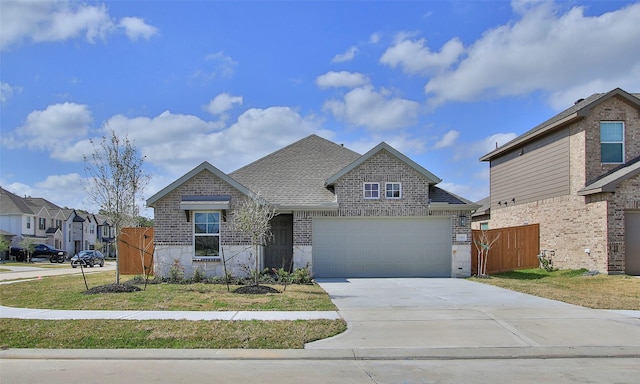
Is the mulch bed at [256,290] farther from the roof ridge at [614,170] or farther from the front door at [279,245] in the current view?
the roof ridge at [614,170]

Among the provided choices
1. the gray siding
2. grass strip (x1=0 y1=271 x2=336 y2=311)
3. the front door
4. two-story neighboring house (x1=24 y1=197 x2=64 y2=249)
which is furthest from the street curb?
two-story neighboring house (x1=24 y1=197 x2=64 y2=249)

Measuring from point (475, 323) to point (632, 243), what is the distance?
40.5ft

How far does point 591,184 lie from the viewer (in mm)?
20828

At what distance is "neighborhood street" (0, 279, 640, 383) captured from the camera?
7.49 metres

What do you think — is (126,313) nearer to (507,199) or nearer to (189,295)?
(189,295)

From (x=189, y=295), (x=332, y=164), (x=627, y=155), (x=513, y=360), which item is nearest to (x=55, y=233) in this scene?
(x=332, y=164)

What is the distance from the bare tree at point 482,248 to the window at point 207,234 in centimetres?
1018

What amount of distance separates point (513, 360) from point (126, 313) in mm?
7687

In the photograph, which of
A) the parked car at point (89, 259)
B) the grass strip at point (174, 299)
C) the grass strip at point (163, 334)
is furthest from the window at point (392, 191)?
the parked car at point (89, 259)

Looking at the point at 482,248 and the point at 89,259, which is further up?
the point at 482,248

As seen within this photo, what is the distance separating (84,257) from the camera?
145ft

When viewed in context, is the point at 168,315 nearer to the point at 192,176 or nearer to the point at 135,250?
the point at 192,176

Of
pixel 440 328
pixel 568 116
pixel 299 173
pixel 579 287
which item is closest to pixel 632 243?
pixel 579 287

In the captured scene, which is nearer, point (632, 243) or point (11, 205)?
point (632, 243)
